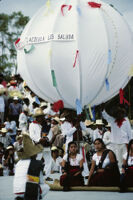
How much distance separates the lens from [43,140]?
9.02 metres

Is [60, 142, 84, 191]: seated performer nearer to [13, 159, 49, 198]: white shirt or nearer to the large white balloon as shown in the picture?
the large white balloon

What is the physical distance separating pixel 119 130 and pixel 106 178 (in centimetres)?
160

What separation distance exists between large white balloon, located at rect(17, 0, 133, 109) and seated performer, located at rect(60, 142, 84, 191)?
799 millimetres

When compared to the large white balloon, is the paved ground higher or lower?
Answer: lower

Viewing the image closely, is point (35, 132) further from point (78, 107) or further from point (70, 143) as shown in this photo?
point (78, 107)

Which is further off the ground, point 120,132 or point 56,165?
point 120,132

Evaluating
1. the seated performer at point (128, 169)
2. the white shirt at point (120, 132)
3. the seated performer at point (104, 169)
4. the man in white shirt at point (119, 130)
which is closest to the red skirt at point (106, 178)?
the seated performer at point (104, 169)

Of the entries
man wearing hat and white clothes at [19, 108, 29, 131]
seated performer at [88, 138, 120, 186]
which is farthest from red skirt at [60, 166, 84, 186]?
man wearing hat and white clothes at [19, 108, 29, 131]

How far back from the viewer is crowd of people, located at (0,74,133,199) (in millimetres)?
7453

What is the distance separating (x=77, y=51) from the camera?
7.29 meters

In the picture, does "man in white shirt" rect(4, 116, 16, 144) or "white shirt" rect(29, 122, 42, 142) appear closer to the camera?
"white shirt" rect(29, 122, 42, 142)

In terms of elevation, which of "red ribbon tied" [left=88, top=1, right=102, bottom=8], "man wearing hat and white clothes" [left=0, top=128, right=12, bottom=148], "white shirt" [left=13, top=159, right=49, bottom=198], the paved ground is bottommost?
the paved ground

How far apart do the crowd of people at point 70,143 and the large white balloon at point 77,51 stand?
47 centimetres

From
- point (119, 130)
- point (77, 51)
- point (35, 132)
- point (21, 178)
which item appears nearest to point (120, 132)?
point (119, 130)
